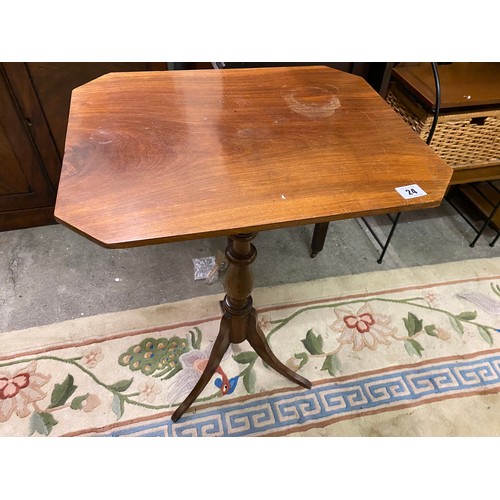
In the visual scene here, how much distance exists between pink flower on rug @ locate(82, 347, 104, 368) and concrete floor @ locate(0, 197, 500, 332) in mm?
160

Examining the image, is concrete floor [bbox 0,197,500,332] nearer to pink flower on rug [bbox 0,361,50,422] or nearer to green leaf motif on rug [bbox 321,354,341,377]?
pink flower on rug [bbox 0,361,50,422]

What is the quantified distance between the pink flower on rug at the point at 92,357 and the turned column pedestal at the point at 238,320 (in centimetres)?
34

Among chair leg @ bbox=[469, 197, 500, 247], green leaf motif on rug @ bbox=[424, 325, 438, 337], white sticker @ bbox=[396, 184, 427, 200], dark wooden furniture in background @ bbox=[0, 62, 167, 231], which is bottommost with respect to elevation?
green leaf motif on rug @ bbox=[424, 325, 438, 337]

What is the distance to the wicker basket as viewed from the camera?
4.54ft

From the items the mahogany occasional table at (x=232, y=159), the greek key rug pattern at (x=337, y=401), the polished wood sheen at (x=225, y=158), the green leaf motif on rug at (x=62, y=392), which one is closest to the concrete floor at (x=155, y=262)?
the green leaf motif on rug at (x=62, y=392)

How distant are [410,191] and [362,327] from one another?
2.82ft

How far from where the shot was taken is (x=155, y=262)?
5.39 ft

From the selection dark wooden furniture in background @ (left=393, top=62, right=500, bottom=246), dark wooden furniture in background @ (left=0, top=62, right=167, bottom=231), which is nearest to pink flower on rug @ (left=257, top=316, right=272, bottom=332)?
dark wooden furniture in background @ (left=393, top=62, right=500, bottom=246)

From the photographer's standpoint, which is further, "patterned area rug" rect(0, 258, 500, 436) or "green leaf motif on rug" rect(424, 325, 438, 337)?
"green leaf motif on rug" rect(424, 325, 438, 337)

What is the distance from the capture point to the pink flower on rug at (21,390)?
120 centimetres

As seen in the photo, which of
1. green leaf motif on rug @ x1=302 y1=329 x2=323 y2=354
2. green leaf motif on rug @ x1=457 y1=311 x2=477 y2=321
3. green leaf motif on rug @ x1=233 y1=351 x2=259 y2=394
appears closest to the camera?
green leaf motif on rug @ x1=233 y1=351 x2=259 y2=394

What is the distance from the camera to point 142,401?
124 centimetres

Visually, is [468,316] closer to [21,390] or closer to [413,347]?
[413,347]

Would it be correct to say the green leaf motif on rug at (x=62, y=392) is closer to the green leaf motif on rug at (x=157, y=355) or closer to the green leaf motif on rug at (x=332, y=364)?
the green leaf motif on rug at (x=157, y=355)
